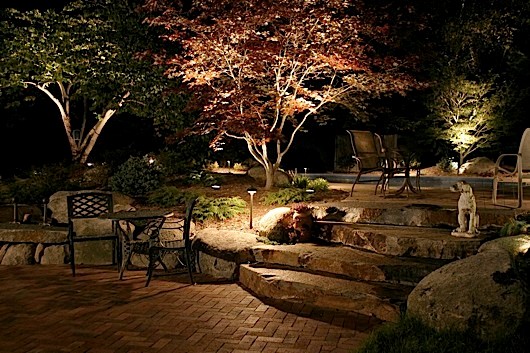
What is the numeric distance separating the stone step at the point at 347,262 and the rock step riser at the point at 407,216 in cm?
70

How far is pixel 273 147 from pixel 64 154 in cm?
677

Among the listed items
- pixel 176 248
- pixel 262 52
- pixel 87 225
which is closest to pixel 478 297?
pixel 176 248

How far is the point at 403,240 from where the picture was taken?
5.52m

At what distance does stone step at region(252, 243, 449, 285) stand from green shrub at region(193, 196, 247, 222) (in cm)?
168

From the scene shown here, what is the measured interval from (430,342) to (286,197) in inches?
181

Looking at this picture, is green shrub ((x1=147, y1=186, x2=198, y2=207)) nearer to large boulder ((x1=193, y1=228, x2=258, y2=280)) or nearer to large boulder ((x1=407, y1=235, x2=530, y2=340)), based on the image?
large boulder ((x1=193, y1=228, x2=258, y2=280))

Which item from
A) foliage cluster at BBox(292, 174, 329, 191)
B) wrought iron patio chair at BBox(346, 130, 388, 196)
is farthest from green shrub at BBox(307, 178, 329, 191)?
wrought iron patio chair at BBox(346, 130, 388, 196)

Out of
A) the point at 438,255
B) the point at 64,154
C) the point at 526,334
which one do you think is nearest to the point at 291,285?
the point at 438,255

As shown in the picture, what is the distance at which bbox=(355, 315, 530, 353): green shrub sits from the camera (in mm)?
3572

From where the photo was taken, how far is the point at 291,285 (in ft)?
16.8

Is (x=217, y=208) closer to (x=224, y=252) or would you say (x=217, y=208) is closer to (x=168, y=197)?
(x=168, y=197)

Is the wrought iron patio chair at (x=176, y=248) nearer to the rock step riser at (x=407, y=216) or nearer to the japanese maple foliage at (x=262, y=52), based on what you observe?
the rock step riser at (x=407, y=216)

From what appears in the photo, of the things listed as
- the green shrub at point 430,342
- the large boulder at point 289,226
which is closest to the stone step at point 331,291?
the green shrub at point 430,342

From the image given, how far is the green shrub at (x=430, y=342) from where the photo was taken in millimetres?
3572
